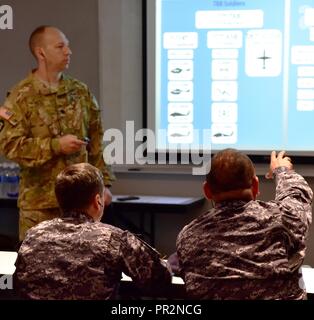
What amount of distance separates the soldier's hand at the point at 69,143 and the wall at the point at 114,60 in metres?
1.33

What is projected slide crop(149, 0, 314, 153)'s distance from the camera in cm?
402

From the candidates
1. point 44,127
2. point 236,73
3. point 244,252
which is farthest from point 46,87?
point 244,252

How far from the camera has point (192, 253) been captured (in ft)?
6.00

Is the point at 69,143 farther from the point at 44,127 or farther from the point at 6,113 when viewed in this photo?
the point at 6,113

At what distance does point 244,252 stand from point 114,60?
9.07ft

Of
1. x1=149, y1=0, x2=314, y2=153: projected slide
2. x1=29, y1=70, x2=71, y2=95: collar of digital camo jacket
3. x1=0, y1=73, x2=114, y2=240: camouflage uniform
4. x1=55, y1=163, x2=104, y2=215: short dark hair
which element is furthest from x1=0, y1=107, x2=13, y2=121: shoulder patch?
x1=149, y1=0, x2=314, y2=153: projected slide

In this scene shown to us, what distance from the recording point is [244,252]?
1.77 meters

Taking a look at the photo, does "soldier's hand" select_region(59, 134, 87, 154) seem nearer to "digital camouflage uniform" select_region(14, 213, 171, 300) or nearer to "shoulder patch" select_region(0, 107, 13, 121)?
"shoulder patch" select_region(0, 107, 13, 121)

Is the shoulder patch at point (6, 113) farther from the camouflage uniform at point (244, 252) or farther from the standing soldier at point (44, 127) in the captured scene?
the camouflage uniform at point (244, 252)

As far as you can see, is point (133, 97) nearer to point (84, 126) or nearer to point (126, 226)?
point (126, 226)

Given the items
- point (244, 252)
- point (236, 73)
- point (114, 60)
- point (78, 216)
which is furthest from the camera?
point (114, 60)

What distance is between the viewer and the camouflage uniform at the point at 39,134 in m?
3.04

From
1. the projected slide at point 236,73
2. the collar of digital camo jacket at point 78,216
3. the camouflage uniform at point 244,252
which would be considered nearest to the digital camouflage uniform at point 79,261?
the collar of digital camo jacket at point 78,216

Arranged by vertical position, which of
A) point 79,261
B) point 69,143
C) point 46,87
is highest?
point 46,87
